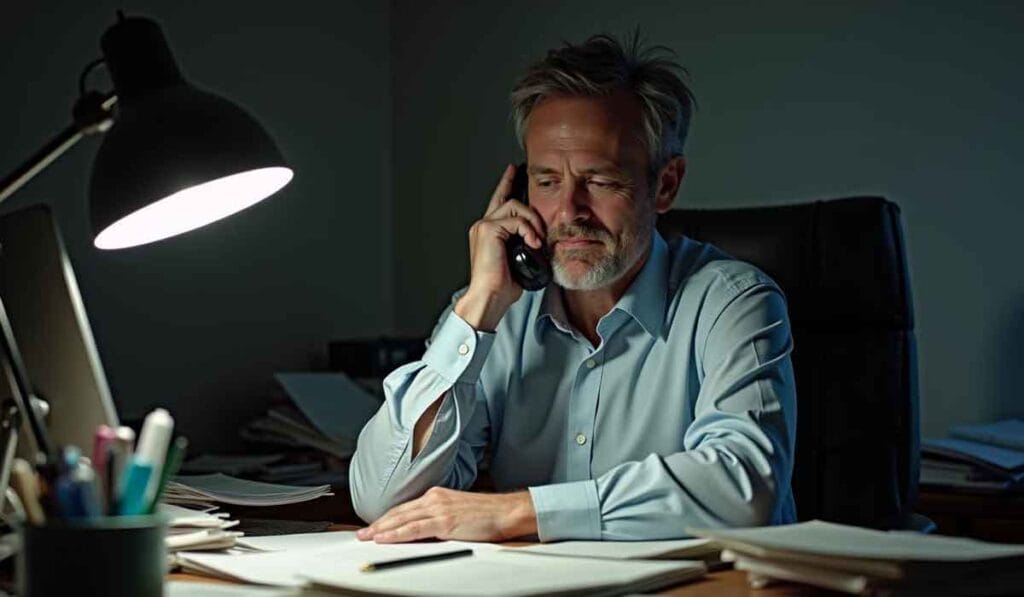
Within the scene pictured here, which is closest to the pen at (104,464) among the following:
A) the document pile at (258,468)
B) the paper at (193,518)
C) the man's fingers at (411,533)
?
the paper at (193,518)

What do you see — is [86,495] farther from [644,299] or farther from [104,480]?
[644,299]

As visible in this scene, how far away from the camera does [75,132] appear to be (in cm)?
117

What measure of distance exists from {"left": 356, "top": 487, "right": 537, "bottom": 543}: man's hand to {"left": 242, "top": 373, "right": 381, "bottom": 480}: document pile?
3.56 feet

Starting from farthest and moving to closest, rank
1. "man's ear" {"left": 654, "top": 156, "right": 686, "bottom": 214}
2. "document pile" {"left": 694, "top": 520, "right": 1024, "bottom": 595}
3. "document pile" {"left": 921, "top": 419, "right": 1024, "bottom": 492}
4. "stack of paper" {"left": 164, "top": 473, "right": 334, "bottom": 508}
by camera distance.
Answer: "document pile" {"left": 921, "top": 419, "right": 1024, "bottom": 492} < "man's ear" {"left": 654, "top": 156, "right": 686, "bottom": 214} < "stack of paper" {"left": 164, "top": 473, "right": 334, "bottom": 508} < "document pile" {"left": 694, "top": 520, "right": 1024, "bottom": 595}

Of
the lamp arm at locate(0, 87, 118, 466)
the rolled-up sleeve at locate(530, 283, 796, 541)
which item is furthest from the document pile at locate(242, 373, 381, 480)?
the lamp arm at locate(0, 87, 118, 466)

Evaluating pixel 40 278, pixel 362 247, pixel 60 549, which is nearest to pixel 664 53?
pixel 362 247

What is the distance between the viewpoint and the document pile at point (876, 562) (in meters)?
1.10

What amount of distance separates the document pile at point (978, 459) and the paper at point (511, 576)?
1.25 m

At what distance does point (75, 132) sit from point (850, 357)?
127cm

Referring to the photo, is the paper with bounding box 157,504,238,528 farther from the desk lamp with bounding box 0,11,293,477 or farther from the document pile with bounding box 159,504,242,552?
the desk lamp with bounding box 0,11,293,477

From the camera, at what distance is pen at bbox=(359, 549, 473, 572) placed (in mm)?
1237

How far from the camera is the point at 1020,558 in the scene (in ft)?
3.79

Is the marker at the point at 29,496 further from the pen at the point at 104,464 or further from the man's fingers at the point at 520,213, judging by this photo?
the man's fingers at the point at 520,213

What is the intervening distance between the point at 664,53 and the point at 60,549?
2226 millimetres
